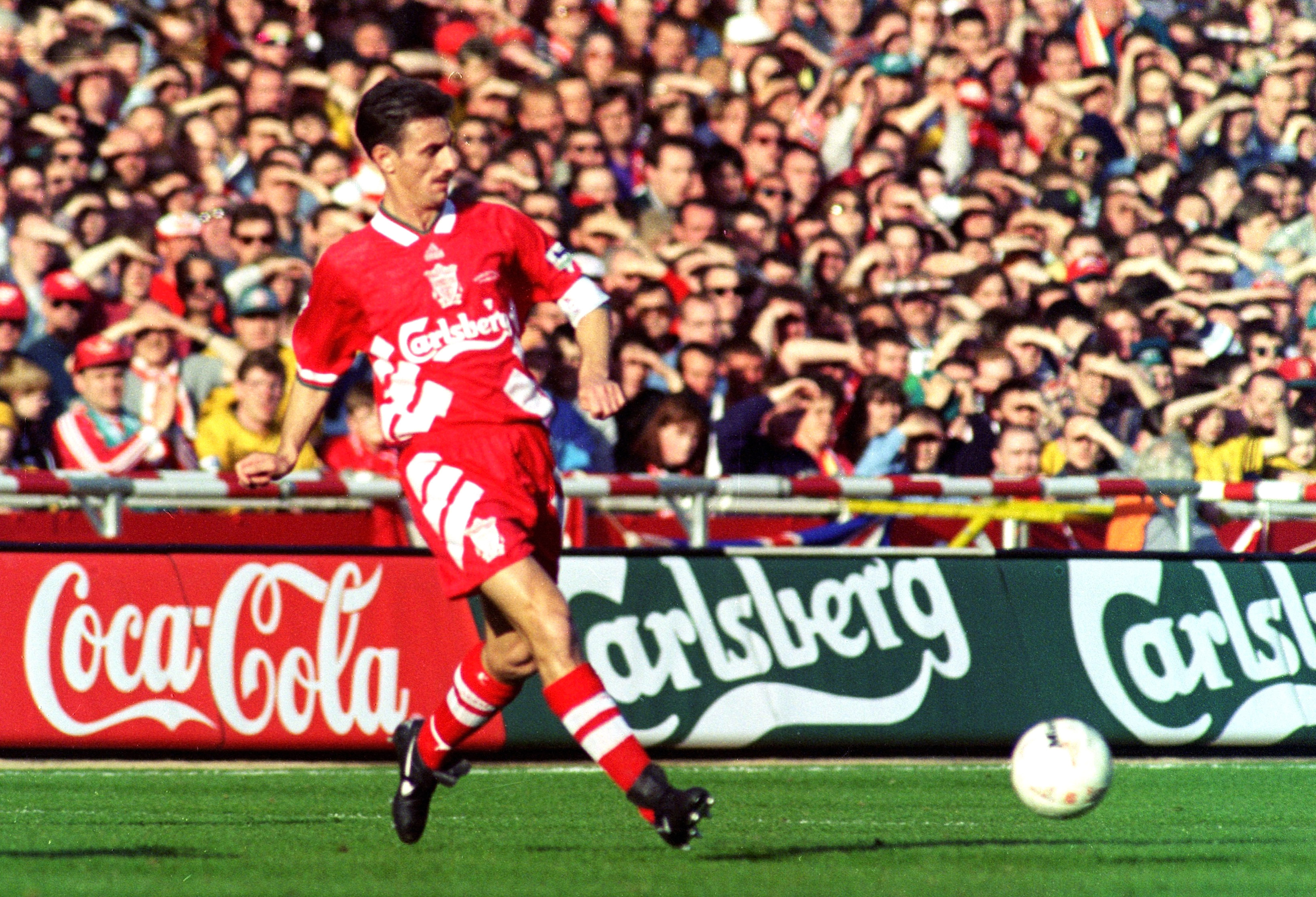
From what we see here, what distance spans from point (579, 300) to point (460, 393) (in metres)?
0.60

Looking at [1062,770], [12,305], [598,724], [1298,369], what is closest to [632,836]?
[598,724]

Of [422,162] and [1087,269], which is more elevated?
[422,162]

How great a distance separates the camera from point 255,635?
1013 cm

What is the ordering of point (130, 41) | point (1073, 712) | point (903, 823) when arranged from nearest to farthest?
point (903, 823)
point (1073, 712)
point (130, 41)

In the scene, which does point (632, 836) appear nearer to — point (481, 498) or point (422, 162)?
point (481, 498)

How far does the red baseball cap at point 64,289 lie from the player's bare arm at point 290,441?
5.14m

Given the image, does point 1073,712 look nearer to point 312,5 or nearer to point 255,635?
point 255,635

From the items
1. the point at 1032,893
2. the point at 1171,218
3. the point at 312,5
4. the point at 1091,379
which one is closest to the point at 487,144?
the point at 312,5

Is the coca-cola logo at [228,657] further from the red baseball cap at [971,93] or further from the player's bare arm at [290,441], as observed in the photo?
the red baseball cap at [971,93]

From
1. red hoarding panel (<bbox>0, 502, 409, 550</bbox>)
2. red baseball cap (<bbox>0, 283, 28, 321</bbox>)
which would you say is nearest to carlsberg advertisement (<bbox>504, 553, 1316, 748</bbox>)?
red hoarding panel (<bbox>0, 502, 409, 550</bbox>)

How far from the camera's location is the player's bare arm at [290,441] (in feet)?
21.7

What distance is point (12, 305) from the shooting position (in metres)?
11.1

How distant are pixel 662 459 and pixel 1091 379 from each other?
12.5 feet

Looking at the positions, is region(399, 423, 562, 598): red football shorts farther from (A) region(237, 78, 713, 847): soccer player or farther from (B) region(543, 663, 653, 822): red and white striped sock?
(B) region(543, 663, 653, 822): red and white striped sock
